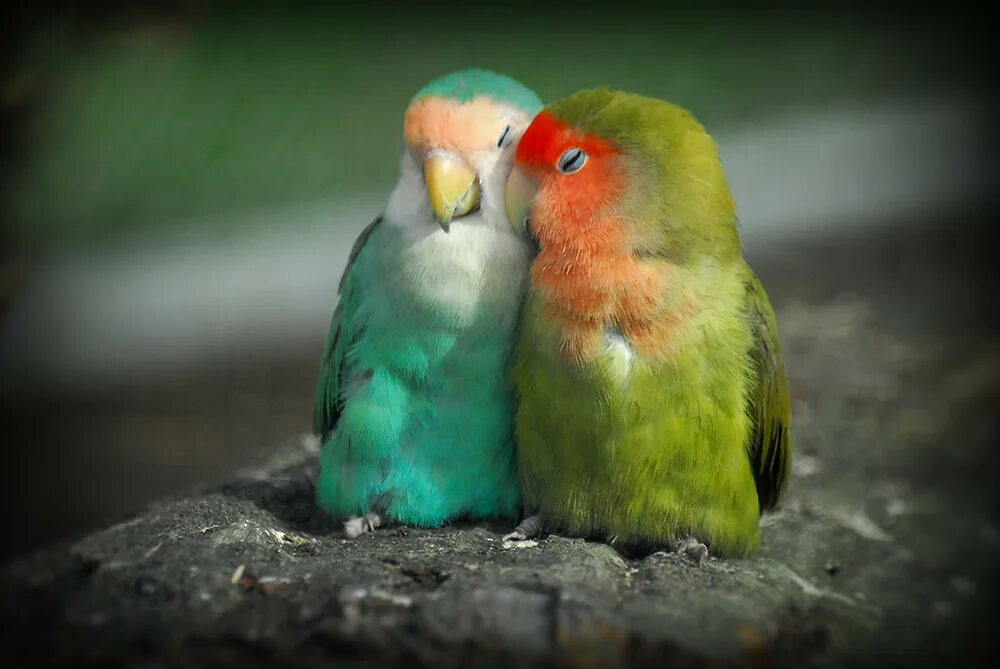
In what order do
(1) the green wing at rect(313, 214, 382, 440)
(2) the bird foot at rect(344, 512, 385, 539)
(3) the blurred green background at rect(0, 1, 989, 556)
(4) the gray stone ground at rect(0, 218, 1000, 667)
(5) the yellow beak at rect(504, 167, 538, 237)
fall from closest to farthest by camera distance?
(4) the gray stone ground at rect(0, 218, 1000, 667) < (5) the yellow beak at rect(504, 167, 538, 237) < (2) the bird foot at rect(344, 512, 385, 539) < (1) the green wing at rect(313, 214, 382, 440) < (3) the blurred green background at rect(0, 1, 989, 556)

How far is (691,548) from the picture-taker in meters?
2.26

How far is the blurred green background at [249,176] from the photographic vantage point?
495 cm

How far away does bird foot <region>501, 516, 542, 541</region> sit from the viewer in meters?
2.32

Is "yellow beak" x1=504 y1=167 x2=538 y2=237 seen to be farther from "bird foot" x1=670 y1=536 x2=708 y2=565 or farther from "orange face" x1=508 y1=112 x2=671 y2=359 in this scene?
"bird foot" x1=670 y1=536 x2=708 y2=565

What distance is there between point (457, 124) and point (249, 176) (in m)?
3.48

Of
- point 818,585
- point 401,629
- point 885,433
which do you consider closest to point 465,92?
point 401,629

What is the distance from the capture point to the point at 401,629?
5.93ft

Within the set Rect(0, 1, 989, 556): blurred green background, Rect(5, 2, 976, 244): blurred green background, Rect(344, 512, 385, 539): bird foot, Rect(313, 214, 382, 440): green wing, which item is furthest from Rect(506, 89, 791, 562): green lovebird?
Rect(5, 2, 976, 244): blurred green background

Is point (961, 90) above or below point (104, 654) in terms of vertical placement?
above

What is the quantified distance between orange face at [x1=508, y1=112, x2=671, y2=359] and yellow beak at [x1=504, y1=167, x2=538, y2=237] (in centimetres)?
3

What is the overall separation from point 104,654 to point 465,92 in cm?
143

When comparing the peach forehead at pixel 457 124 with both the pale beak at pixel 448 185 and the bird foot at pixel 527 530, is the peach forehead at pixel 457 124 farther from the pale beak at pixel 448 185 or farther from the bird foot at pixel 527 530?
the bird foot at pixel 527 530

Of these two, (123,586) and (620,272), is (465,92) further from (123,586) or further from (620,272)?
(123,586)

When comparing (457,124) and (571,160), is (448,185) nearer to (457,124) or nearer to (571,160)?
(457,124)
